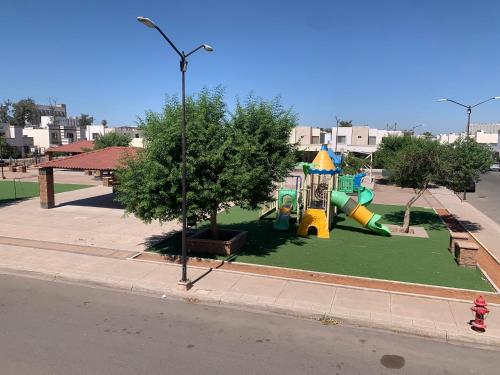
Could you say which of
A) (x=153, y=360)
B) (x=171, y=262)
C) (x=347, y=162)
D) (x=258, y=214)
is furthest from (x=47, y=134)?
(x=153, y=360)

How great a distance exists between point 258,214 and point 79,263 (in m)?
10.5

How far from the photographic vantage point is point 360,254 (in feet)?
46.2

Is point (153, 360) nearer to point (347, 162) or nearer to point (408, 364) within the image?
point (408, 364)

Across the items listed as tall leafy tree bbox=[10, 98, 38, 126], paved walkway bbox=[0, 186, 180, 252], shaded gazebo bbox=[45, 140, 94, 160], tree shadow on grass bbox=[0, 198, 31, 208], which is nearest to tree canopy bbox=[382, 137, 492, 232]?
paved walkway bbox=[0, 186, 180, 252]

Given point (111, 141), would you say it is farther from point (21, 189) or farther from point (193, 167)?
point (193, 167)

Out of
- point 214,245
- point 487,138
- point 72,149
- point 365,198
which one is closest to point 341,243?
point 214,245

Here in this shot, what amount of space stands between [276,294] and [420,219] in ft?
43.5

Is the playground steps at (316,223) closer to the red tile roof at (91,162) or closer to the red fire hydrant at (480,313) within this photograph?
the red fire hydrant at (480,313)

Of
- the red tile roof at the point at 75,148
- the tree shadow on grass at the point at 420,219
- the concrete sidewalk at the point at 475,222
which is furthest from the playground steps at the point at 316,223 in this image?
the red tile roof at the point at 75,148

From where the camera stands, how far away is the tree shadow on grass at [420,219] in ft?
63.1

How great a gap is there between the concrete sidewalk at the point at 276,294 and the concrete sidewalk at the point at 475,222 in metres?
6.16

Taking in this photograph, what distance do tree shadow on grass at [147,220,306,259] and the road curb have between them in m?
3.16

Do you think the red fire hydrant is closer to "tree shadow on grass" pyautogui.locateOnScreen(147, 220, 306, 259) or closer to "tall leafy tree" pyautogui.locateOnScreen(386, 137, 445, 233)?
"tree shadow on grass" pyautogui.locateOnScreen(147, 220, 306, 259)

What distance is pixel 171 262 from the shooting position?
1297cm
